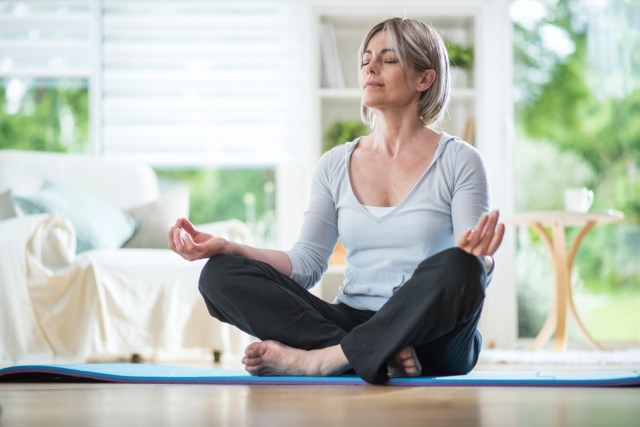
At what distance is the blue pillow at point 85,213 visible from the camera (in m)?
4.14

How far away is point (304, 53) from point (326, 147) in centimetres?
56

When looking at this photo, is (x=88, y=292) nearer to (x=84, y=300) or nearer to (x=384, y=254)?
(x=84, y=300)

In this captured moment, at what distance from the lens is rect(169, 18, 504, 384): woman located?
6.73 feet

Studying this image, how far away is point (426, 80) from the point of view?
2504mm

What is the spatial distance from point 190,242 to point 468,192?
66 cm

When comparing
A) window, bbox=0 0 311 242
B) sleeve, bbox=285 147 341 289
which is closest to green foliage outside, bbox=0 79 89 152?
window, bbox=0 0 311 242

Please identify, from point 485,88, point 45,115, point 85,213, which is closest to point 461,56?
point 485,88

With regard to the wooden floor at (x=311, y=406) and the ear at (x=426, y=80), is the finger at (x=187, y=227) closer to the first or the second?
the wooden floor at (x=311, y=406)

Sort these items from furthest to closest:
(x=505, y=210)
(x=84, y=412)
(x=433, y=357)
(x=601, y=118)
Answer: (x=601, y=118) < (x=505, y=210) < (x=433, y=357) < (x=84, y=412)

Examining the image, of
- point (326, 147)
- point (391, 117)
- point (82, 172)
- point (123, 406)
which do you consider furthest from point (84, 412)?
point (326, 147)

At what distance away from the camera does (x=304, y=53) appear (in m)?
5.27

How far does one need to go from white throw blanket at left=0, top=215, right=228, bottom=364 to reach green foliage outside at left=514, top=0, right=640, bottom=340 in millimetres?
2100

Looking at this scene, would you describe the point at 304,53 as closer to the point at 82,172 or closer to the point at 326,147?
the point at 326,147

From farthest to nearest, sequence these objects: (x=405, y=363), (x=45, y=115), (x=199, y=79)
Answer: (x=45, y=115), (x=199, y=79), (x=405, y=363)
